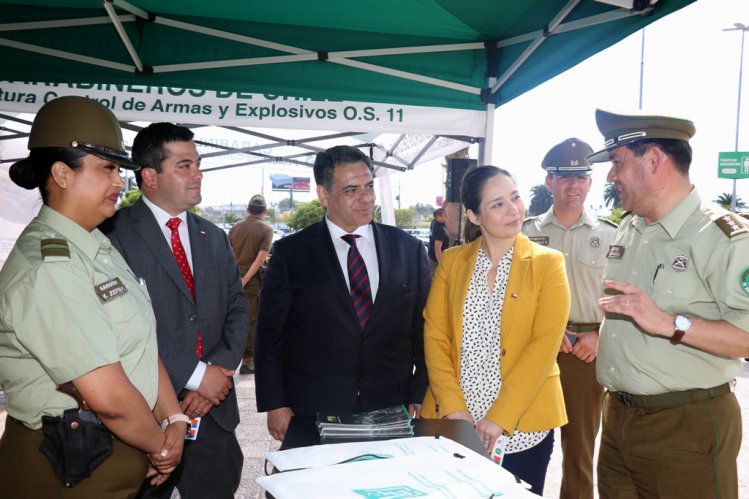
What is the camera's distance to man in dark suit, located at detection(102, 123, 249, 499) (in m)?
2.28

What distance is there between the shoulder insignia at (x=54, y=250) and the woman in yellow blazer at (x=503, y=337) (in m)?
1.41

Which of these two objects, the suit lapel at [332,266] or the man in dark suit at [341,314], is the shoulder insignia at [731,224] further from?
the suit lapel at [332,266]

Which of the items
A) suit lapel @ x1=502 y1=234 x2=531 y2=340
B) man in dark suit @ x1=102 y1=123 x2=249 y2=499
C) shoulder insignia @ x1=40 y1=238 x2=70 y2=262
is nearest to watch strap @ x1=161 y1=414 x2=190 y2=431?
man in dark suit @ x1=102 y1=123 x2=249 y2=499

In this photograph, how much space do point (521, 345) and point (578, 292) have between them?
124 cm

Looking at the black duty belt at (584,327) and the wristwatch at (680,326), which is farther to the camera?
the black duty belt at (584,327)

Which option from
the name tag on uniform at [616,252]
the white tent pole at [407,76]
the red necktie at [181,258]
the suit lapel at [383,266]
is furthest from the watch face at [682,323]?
the white tent pole at [407,76]

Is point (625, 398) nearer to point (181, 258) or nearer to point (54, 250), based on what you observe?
point (181, 258)

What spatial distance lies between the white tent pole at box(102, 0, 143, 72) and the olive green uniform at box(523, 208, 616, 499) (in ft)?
9.28

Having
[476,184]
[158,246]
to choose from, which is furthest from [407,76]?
[158,246]

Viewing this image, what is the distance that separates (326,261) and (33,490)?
132cm

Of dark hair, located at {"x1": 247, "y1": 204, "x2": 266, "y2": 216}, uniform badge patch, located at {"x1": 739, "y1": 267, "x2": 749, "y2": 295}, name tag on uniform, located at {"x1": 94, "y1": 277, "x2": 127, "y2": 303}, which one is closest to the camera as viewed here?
name tag on uniform, located at {"x1": 94, "y1": 277, "x2": 127, "y2": 303}

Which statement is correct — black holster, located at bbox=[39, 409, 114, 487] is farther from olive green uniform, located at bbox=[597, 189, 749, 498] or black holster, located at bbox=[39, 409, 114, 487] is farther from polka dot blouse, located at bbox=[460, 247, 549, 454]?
olive green uniform, located at bbox=[597, 189, 749, 498]

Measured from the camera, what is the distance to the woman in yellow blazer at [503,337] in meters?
2.16

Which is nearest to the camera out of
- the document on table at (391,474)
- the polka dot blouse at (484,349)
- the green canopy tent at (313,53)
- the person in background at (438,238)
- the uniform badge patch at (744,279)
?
the document on table at (391,474)
